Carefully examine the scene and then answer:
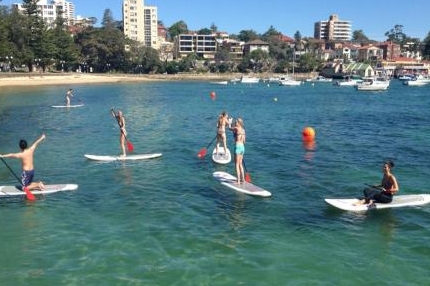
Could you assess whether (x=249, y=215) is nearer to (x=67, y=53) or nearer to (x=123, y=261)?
(x=123, y=261)

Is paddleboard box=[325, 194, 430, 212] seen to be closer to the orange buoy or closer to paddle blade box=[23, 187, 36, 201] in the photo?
paddle blade box=[23, 187, 36, 201]

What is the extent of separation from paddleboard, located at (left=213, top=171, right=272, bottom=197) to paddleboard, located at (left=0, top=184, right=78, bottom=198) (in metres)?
5.73

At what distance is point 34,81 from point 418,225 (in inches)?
3990

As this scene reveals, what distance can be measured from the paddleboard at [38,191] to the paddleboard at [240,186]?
18.8 ft

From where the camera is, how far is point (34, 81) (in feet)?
333

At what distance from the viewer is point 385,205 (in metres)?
14.5

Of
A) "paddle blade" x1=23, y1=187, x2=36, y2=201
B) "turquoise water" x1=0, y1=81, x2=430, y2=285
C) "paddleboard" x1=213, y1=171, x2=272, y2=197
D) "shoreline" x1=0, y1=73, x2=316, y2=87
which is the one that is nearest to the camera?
"turquoise water" x1=0, y1=81, x2=430, y2=285

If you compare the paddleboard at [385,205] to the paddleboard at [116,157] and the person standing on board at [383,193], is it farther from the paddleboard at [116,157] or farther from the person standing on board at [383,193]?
the paddleboard at [116,157]

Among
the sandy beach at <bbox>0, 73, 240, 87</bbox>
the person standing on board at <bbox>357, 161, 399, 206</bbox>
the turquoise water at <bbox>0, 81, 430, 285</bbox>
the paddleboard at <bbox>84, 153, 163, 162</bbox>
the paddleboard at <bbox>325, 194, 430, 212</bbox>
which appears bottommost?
the turquoise water at <bbox>0, 81, 430, 285</bbox>

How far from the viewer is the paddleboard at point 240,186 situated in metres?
16.0

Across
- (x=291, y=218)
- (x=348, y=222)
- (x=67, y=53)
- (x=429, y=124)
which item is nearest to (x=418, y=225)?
(x=348, y=222)

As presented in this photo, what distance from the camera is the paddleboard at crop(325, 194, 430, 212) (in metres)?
14.3

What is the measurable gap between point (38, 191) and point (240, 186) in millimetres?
7355

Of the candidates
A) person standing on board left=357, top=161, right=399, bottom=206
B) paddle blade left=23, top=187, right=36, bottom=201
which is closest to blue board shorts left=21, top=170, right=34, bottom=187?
paddle blade left=23, top=187, right=36, bottom=201
